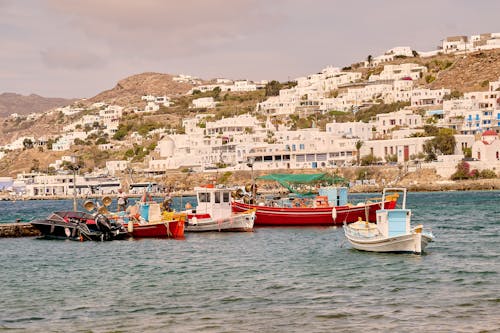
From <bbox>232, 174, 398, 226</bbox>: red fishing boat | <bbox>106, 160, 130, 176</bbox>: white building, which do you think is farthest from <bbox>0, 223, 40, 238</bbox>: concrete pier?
<bbox>106, 160, 130, 176</bbox>: white building

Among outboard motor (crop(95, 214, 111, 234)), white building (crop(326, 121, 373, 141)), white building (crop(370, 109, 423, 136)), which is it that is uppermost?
white building (crop(370, 109, 423, 136))

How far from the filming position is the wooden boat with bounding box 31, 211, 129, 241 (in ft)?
140

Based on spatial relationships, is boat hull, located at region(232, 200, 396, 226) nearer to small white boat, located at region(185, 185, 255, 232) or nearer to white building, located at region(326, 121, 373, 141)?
small white boat, located at region(185, 185, 255, 232)

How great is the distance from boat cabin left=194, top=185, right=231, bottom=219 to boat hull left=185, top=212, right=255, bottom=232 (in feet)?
1.27

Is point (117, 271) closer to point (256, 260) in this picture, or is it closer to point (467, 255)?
point (256, 260)

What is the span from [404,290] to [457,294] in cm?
152

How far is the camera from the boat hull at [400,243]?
102 feet

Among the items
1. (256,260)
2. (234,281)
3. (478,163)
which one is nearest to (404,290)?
(234,281)

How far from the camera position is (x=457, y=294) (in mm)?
22797

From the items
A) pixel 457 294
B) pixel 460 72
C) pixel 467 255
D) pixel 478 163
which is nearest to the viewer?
pixel 457 294

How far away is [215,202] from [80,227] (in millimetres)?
7525

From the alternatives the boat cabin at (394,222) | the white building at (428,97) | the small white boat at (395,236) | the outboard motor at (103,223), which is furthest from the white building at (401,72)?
the boat cabin at (394,222)

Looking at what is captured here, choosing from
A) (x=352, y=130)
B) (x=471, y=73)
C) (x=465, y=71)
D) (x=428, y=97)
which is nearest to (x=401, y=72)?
(x=465, y=71)

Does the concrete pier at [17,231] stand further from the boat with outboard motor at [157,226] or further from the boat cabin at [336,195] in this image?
the boat cabin at [336,195]
